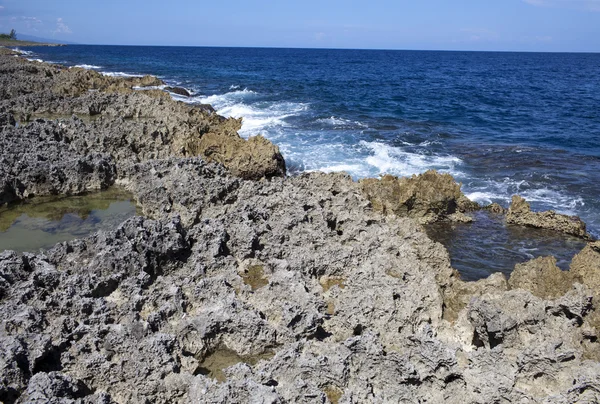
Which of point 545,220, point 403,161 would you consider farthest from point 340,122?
point 545,220

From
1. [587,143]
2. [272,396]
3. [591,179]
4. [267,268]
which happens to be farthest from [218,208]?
[587,143]

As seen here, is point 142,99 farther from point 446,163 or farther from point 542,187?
point 542,187

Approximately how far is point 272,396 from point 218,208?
6378mm

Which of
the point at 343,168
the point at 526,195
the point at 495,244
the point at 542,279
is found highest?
the point at 542,279

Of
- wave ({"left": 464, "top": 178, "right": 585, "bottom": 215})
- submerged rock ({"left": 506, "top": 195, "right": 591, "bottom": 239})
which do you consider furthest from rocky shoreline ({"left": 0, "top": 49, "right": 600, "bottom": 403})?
wave ({"left": 464, "top": 178, "right": 585, "bottom": 215})

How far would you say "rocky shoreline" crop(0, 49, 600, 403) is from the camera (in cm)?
548

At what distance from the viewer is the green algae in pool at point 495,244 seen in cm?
1182

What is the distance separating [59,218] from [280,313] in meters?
7.47

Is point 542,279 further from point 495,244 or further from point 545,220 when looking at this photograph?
point 545,220

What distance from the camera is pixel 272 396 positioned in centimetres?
489

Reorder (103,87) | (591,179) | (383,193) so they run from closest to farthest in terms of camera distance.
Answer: (383,193)
(591,179)
(103,87)

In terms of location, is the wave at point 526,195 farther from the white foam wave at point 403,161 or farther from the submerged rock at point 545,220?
the white foam wave at point 403,161

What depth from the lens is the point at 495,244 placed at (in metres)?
13.2

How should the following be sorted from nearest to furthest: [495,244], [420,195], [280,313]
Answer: [280,313]
[495,244]
[420,195]
